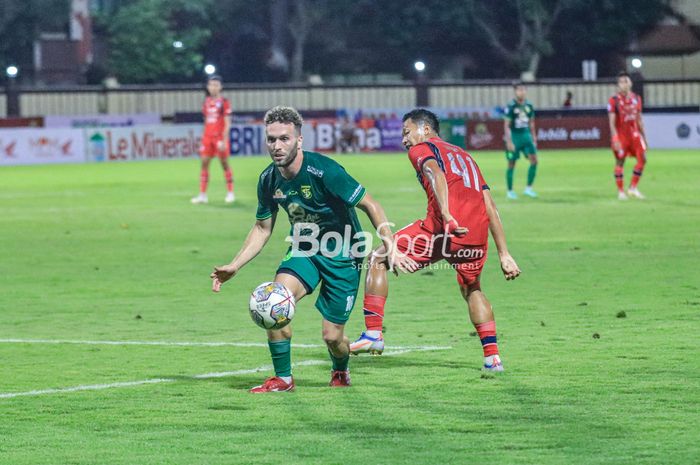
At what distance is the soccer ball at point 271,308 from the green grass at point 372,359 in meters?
0.47

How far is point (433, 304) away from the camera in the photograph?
14.2 m

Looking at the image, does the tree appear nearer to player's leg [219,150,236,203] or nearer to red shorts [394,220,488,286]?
player's leg [219,150,236,203]

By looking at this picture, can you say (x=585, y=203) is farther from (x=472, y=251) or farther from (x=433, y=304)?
(x=472, y=251)

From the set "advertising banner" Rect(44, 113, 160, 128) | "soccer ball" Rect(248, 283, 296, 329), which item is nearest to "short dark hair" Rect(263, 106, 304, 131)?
"soccer ball" Rect(248, 283, 296, 329)

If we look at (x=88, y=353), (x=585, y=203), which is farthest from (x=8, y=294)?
(x=585, y=203)

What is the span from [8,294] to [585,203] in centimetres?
1422

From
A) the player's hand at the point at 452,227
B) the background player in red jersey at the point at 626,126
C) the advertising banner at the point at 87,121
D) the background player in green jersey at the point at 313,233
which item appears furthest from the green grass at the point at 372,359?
the advertising banner at the point at 87,121

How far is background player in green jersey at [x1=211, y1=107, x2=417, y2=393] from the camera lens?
934 cm

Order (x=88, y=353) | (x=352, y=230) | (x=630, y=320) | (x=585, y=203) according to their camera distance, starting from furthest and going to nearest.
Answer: (x=585, y=203) < (x=630, y=320) < (x=88, y=353) < (x=352, y=230)

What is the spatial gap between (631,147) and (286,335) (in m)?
19.1

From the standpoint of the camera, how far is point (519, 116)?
92.3ft

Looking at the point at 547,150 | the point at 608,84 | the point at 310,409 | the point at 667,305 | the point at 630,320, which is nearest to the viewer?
the point at 310,409

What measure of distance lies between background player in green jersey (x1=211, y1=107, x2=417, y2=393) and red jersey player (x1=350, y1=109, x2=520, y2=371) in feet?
2.12

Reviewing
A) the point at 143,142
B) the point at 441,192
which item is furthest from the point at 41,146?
the point at 441,192
